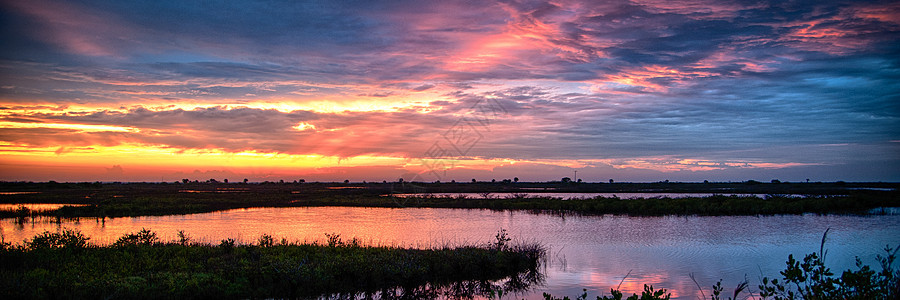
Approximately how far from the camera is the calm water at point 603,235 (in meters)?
16.7

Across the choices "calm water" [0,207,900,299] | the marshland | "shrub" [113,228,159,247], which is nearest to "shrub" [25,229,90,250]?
the marshland

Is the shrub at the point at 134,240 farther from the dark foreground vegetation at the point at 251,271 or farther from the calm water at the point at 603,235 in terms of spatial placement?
the calm water at the point at 603,235

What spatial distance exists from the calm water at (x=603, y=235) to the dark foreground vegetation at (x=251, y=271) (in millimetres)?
2153

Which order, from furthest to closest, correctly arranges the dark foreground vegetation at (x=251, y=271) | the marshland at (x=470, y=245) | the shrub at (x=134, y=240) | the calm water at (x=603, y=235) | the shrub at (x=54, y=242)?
the shrub at (x=134, y=240)
the calm water at (x=603, y=235)
the shrub at (x=54, y=242)
the marshland at (x=470, y=245)
the dark foreground vegetation at (x=251, y=271)

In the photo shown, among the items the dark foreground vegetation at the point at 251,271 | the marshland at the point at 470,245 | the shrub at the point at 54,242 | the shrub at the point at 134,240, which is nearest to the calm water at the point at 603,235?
the marshland at the point at 470,245

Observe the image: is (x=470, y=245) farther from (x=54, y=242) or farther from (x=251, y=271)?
(x=54, y=242)

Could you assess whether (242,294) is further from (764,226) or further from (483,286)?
(764,226)

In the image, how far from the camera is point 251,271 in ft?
44.3

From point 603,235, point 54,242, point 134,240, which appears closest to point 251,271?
point 134,240

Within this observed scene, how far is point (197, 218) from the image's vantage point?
117ft

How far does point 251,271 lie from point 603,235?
1763cm

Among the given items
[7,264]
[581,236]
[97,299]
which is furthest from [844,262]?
[7,264]

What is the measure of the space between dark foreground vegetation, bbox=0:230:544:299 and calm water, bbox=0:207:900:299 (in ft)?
7.07

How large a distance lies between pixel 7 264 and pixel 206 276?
19.9ft
